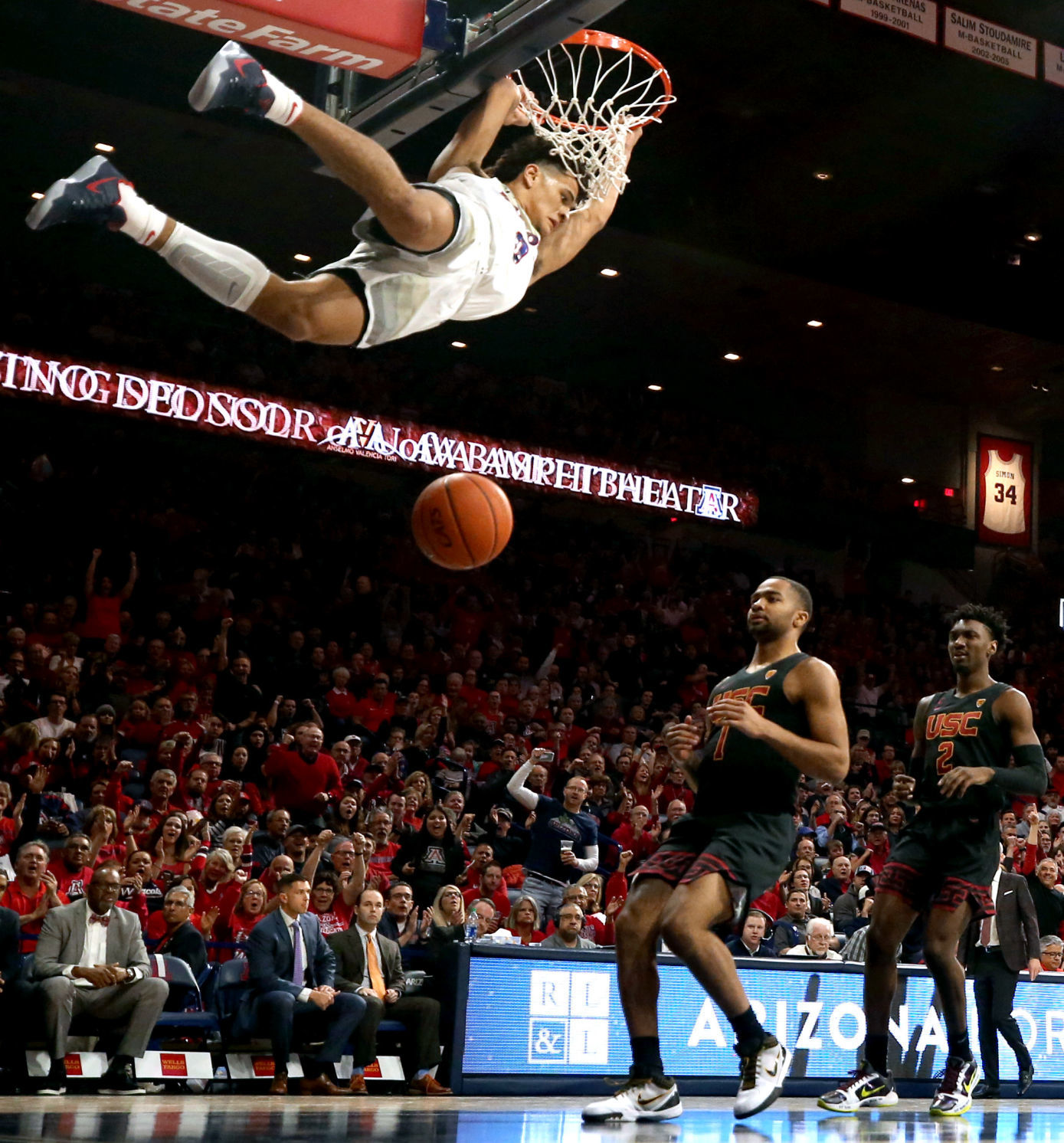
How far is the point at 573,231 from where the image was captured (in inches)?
374

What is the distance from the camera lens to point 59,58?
1434cm

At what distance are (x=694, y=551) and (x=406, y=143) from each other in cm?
821

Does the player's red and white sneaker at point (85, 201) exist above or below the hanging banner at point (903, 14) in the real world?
below

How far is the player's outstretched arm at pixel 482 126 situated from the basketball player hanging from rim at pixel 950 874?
4.08m

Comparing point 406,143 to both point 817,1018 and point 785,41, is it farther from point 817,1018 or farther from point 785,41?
point 817,1018

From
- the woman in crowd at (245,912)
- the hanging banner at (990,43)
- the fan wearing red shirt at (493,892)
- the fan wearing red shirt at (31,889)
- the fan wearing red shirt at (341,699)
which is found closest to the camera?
the fan wearing red shirt at (31,889)

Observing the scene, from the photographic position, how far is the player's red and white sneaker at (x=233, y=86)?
243 inches

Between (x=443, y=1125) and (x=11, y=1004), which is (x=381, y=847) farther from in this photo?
(x=443, y=1125)

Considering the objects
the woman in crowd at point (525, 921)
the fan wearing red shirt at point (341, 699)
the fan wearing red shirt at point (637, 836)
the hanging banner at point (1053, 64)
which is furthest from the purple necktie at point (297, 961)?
the hanging banner at point (1053, 64)

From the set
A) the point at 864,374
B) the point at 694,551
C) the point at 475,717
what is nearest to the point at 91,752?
the point at 475,717

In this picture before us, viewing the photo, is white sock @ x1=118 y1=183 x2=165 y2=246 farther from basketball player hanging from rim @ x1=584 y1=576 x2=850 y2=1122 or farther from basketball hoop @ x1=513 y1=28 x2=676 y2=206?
basketball player hanging from rim @ x1=584 y1=576 x2=850 y2=1122

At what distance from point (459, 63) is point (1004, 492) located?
1898 centimetres

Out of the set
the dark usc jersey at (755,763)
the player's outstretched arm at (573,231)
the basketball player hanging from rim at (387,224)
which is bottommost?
the dark usc jersey at (755,763)

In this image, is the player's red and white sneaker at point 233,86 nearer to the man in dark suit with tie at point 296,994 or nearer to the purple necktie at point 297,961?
the man in dark suit with tie at point 296,994
